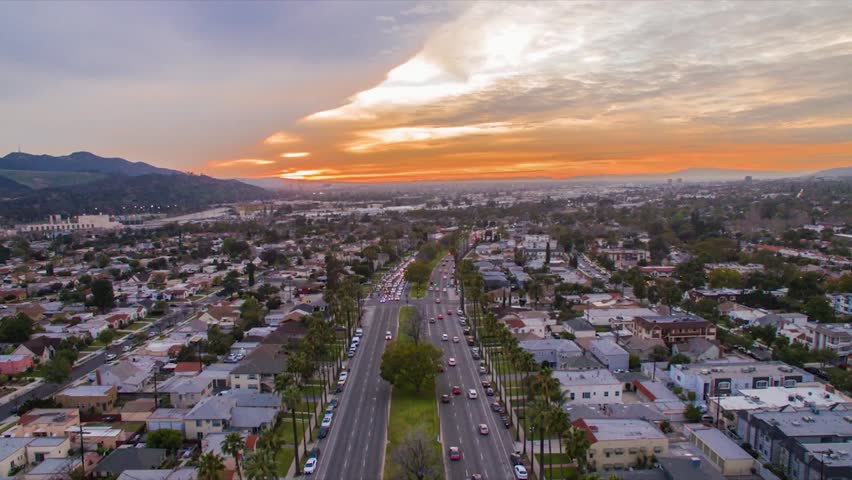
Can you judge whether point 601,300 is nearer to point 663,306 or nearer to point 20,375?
point 663,306

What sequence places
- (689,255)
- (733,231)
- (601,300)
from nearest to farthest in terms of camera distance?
(601,300)
(689,255)
(733,231)

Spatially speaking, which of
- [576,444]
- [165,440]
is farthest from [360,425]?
[576,444]

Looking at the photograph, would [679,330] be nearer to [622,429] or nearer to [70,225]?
[622,429]

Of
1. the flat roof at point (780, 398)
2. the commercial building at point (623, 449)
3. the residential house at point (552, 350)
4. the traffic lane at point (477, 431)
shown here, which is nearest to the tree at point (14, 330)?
the traffic lane at point (477, 431)

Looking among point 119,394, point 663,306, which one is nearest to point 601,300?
point 663,306

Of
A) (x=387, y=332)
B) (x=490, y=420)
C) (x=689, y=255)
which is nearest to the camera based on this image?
(x=490, y=420)

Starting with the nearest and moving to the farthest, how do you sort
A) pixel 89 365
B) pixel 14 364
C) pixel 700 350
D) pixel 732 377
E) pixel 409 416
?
pixel 409 416 < pixel 732 377 < pixel 700 350 < pixel 14 364 < pixel 89 365

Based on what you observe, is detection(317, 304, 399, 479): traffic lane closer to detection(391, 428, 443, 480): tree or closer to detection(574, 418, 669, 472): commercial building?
detection(391, 428, 443, 480): tree
